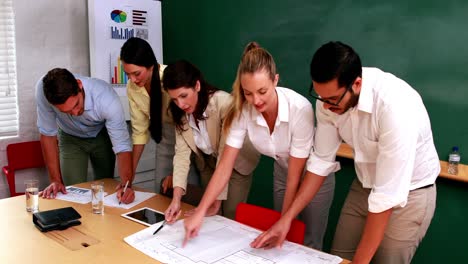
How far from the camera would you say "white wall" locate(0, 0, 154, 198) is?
3168mm

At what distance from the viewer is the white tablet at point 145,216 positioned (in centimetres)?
184

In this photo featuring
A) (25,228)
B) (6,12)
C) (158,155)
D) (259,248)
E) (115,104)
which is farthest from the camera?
(6,12)

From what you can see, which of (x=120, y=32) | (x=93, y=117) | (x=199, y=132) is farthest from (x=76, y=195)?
(x=120, y=32)

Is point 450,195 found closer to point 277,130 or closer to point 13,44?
point 277,130

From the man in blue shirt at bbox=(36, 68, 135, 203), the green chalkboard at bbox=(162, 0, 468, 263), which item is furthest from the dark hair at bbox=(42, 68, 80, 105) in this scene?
the green chalkboard at bbox=(162, 0, 468, 263)

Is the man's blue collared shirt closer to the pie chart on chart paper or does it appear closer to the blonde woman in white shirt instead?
the blonde woman in white shirt

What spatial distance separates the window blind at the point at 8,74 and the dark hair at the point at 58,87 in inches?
49.3

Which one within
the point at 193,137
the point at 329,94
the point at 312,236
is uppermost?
the point at 329,94

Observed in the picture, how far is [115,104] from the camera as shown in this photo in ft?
8.02

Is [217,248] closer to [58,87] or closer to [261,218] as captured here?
[261,218]

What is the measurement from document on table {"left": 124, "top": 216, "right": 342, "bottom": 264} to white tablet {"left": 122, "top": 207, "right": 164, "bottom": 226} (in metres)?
0.08

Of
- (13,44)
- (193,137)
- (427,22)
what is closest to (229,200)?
(193,137)

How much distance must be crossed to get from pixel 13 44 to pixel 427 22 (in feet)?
9.27

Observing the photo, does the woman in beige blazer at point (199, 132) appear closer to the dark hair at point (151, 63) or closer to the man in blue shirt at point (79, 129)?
the dark hair at point (151, 63)
